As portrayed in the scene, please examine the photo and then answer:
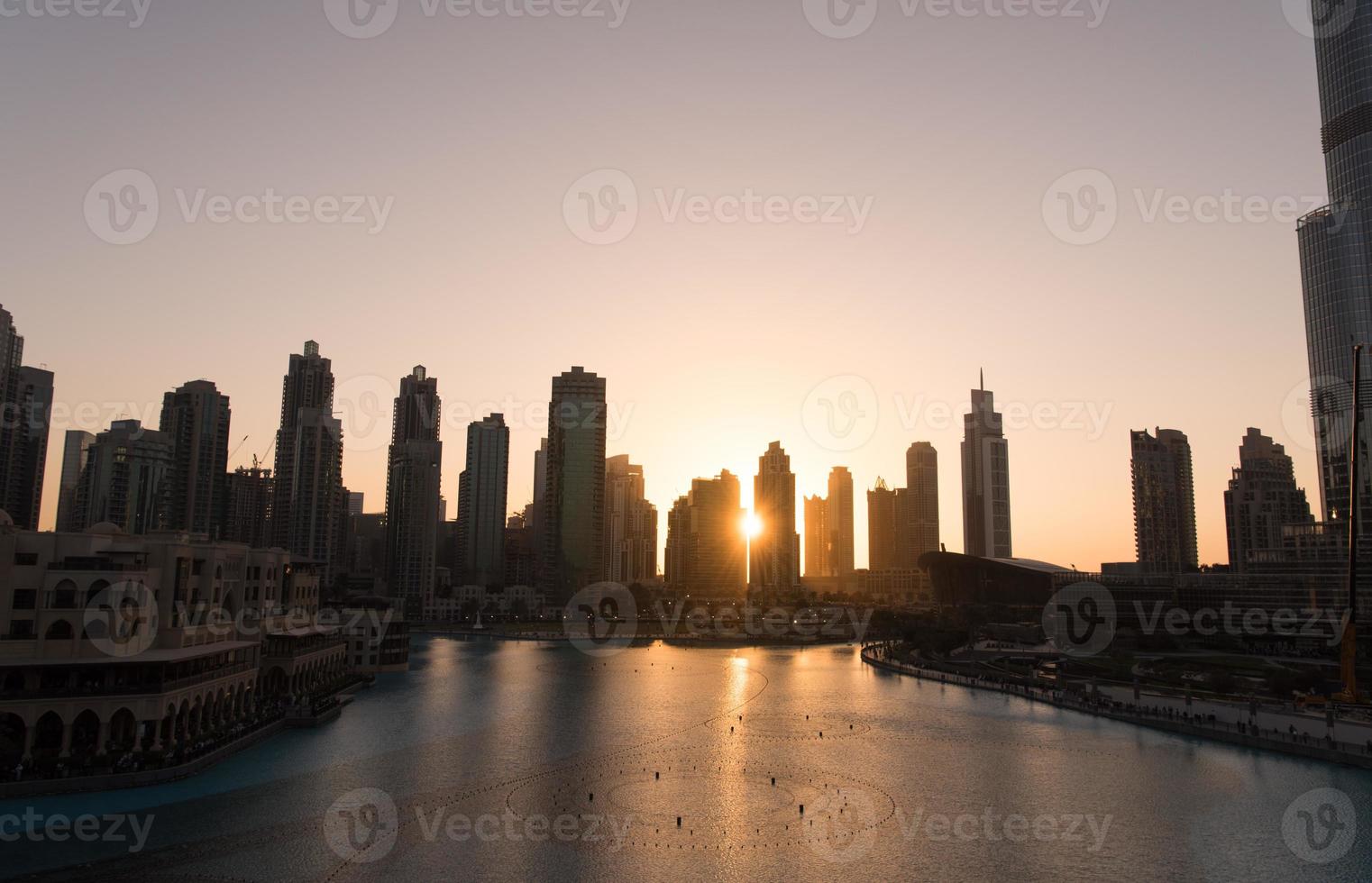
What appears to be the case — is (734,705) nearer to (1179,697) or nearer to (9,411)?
(1179,697)

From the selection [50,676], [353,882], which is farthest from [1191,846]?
[50,676]

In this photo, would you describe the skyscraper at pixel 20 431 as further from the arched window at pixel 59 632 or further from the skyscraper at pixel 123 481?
the arched window at pixel 59 632

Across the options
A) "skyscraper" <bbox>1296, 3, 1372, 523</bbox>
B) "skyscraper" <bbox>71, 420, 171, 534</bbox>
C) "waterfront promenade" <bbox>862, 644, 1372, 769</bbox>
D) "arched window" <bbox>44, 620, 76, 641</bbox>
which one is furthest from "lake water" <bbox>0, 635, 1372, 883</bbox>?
"skyscraper" <bbox>71, 420, 171, 534</bbox>

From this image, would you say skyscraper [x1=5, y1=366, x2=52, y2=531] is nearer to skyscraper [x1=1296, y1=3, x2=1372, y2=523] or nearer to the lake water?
the lake water

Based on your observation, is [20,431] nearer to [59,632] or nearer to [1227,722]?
[59,632]

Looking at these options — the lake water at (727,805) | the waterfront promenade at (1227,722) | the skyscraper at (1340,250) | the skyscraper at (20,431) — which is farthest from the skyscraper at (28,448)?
the skyscraper at (1340,250)

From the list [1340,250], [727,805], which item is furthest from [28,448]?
[1340,250]
